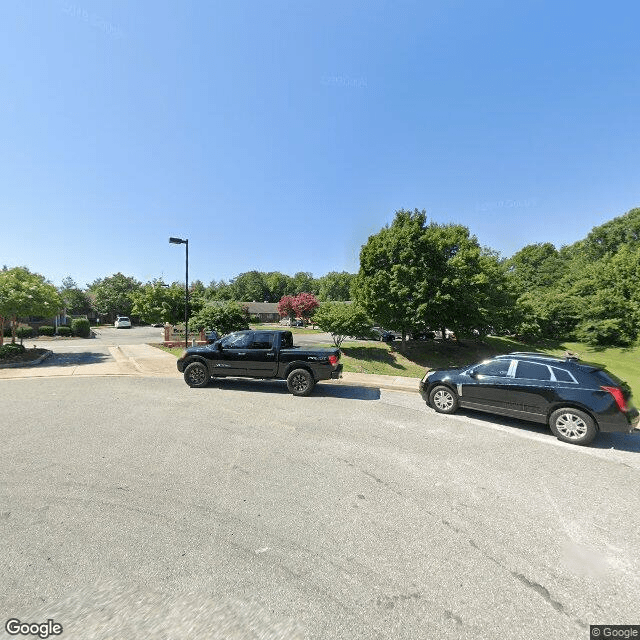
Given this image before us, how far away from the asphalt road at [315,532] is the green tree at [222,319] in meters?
13.4

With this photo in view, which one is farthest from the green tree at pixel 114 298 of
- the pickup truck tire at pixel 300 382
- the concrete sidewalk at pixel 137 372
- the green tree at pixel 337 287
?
the pickup truck tire at pixel 300 382

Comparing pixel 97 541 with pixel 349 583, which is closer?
pixel 349 583

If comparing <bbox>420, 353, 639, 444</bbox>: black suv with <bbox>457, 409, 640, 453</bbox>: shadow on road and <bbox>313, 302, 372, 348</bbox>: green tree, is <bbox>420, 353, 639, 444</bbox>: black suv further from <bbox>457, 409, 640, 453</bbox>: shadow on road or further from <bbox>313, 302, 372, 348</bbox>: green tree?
<bbox>313, 302, 372, 348</bbox>: green tree

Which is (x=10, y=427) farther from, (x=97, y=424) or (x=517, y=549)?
(x=517, y=549)

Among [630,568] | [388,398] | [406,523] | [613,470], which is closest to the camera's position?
[630,568]

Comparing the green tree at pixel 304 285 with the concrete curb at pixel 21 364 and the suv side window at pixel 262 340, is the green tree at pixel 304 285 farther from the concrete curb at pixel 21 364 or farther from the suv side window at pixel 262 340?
the suv side window at pixel 262 340

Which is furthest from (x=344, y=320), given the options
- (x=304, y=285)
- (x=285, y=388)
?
(x=304, y=285)

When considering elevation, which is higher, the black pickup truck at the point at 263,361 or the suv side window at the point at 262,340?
the suv side window at the point at 262,340

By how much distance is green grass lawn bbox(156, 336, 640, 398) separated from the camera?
725 inches

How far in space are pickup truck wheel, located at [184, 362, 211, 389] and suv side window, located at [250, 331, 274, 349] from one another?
1759mm

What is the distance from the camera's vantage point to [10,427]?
242 inches

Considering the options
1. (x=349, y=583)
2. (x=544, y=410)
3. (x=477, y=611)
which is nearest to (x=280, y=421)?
(x=349, y=583)

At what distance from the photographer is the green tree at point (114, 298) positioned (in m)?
54.4

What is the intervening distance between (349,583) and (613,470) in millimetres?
4670
